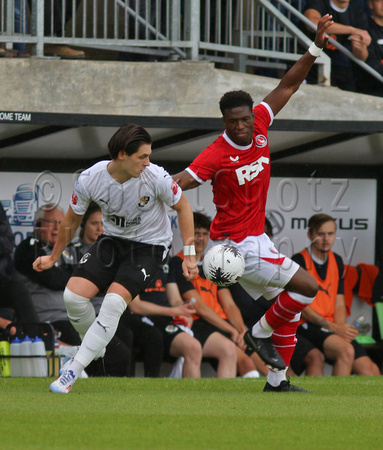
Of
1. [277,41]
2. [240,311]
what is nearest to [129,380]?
[240,311]

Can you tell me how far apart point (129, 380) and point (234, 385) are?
92 centimetres

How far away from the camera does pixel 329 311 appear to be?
10.7 m

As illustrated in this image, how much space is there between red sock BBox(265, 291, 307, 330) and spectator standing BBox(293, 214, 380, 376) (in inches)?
136

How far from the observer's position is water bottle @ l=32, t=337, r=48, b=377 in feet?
29.4

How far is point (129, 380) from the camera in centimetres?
789

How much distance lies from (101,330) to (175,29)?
17.6ft

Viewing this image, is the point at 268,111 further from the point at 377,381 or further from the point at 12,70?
the point at 12,70

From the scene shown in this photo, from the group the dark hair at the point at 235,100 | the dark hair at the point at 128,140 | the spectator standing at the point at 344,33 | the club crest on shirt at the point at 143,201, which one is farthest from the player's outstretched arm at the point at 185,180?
the spectator standing at the point at 344,33

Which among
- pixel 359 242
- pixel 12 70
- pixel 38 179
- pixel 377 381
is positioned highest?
pixel 12 70

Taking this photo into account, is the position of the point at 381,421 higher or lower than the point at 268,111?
lower

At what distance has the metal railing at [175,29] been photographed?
10523mm

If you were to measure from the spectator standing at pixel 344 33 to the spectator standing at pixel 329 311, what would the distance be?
2.22 meters

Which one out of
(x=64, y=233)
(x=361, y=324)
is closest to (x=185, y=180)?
(x=64, y=233)

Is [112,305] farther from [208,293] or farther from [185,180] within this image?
[208,293]
